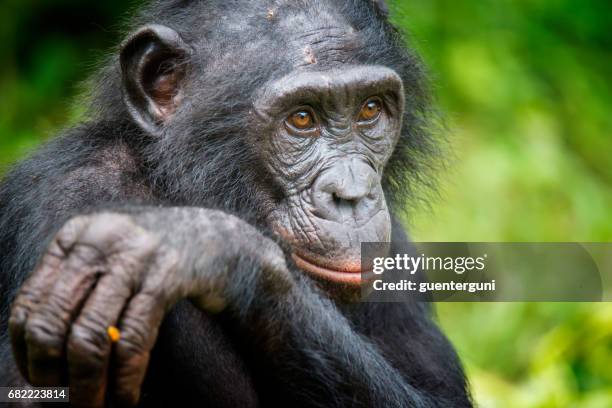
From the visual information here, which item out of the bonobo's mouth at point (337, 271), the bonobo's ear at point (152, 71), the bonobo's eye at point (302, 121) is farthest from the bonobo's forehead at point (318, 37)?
the bonobo's mouth at point (337, 271)

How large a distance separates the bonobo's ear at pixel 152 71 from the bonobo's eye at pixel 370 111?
822mm

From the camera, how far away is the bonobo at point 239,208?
2.87m

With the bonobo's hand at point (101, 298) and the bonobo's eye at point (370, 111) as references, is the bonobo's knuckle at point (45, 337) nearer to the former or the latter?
the bonobo's hand at point (101, 298)

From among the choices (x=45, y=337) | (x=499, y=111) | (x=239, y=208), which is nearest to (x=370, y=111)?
(x=239, y=208)

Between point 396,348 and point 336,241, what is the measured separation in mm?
1060

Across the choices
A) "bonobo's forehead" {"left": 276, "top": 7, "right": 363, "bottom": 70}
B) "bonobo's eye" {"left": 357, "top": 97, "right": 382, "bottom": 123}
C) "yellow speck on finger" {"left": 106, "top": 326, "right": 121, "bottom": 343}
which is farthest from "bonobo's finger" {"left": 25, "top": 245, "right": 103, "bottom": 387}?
"bonobo's eye" {"left": 357, "top": 97, "right": 382, "bottom": 123}

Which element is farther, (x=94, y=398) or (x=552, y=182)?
(x=552, y=182)

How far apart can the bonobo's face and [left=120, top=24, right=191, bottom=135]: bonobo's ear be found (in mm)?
431

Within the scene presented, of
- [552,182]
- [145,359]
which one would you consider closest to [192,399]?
[145,359]

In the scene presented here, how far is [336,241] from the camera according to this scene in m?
3.71

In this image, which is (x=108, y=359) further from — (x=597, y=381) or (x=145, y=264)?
(x=597, y=381)

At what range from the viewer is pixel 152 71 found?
4133 millimetres

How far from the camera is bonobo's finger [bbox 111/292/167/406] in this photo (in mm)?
2727

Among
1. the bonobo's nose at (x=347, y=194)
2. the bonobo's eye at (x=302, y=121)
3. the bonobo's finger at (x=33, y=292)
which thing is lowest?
the bonobo's finger at (x=33, y=292)
